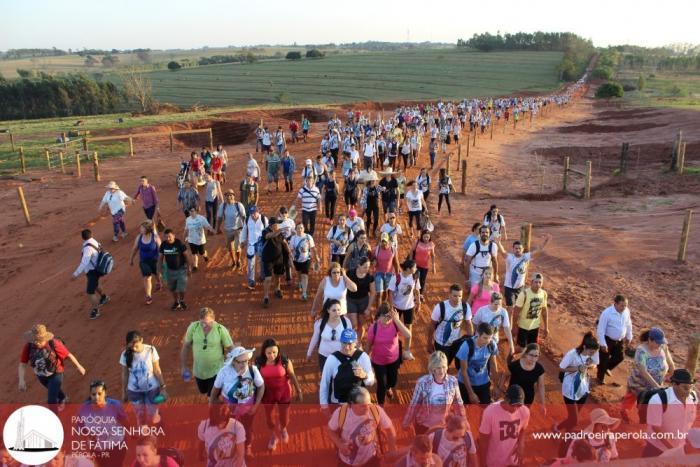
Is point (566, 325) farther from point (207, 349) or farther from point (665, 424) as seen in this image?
point (207, 349)

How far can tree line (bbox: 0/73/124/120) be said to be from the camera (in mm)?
48469

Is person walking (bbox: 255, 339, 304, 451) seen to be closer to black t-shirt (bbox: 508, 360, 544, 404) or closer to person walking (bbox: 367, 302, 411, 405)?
person walking (bbox: 367, 302, 411, 405)

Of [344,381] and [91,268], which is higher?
[344,381]

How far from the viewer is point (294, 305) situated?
9.42 m

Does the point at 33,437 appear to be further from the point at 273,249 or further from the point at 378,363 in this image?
the point at 273,249

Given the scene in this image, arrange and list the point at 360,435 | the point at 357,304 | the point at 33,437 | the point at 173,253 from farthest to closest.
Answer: the point at 173,253 → the point at 357,304 → the point at 33,437 → the point at 360,435

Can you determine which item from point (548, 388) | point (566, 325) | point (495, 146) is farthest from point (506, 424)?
point (495, 146)

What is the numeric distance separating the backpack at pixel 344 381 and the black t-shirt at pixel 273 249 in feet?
13.6

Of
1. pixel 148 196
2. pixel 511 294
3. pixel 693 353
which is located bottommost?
pixel 693 353

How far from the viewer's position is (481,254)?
26.9ft

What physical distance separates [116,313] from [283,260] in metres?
3.28

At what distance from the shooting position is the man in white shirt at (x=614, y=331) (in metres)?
6.64

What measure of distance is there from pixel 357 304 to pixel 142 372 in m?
3.04

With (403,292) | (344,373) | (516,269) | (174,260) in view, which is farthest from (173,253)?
(516,269)
